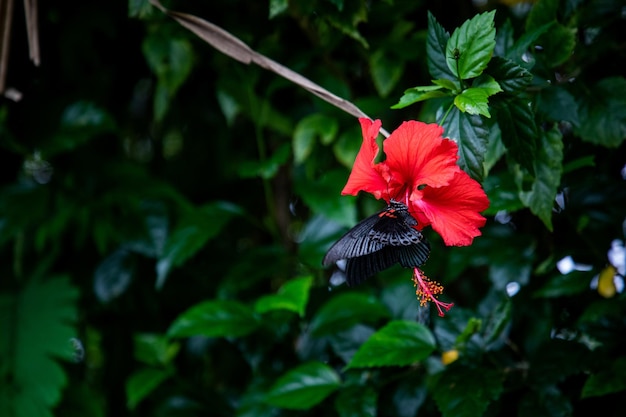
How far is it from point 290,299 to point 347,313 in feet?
0.35

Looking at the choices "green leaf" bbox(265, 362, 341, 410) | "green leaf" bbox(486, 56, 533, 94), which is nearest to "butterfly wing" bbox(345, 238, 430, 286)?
"green leaf" bbox(486, 56, 533, 94)

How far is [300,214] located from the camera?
1.75 m

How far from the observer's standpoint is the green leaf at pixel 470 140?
69cm

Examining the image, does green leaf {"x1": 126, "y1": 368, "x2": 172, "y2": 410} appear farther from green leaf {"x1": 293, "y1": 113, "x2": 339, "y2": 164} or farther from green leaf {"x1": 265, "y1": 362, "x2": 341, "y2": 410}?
green leaf {"x1": 293, "y1": 113, "x2": 339, "y2": 164}

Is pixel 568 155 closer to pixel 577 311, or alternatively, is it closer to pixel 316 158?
pixel 577 311

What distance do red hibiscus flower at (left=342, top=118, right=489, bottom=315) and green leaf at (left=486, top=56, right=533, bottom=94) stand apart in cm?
15

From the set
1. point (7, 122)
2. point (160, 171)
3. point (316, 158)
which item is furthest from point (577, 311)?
point (7, 122)

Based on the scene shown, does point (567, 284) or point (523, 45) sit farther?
point (567, 284)

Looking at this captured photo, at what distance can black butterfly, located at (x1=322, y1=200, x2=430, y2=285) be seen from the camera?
623mm

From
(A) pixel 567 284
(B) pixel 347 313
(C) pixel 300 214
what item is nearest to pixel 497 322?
(A) pixel 567 284

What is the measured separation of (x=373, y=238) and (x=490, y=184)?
396 millimetres

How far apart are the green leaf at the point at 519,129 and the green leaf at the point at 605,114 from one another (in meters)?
0.23

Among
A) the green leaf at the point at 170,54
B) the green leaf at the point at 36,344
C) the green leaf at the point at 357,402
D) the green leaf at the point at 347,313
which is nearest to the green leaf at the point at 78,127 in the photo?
the green leaf at the point at 170,54

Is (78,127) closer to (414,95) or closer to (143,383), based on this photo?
(143,383)
